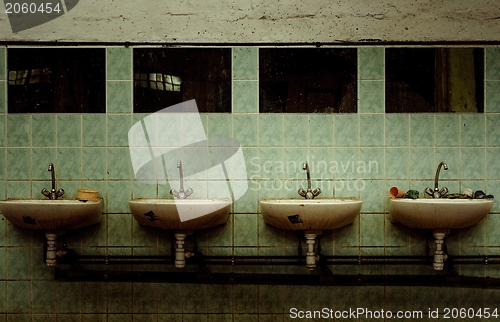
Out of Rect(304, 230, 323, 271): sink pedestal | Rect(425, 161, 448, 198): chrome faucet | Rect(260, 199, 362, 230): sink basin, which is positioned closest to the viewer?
Rect(260, 199, 362, 230): sink basin

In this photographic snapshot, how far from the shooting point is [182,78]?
2.65 meters

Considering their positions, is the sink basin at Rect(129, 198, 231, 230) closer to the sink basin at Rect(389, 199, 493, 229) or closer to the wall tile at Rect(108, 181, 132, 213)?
the wall tile at Rect(108, 181, 132, 213)

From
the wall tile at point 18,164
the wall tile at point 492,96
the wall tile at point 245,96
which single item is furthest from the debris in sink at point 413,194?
the wall tile at point 18,164

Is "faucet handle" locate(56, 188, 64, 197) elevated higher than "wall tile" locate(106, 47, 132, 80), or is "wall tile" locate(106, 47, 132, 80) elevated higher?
"wall tile" locate(106, 47, 132, 80)

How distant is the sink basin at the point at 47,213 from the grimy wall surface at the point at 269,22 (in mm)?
1090

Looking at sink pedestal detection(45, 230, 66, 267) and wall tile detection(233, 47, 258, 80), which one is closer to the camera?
sink pedestal detection(45, 230, 66, 267)

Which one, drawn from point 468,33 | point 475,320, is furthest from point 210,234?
point 468,33

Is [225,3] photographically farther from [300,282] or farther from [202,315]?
[202,315]

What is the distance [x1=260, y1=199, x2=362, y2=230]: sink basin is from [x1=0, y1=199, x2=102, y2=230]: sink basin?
3.46 feet

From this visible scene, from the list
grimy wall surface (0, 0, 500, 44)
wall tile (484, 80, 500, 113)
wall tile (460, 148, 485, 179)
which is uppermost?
grimy wall surface (0, 0, 500, 44)

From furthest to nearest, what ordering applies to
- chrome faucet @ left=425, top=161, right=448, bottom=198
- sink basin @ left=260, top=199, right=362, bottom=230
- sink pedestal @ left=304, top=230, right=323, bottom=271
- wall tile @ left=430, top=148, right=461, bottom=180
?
wall tile @ left=430, top=148, right=461, bottom=180, chrome faucet @ left=425, top=161, right=448, bottom=198, sink pedestal @ left=304, top=230, right=323, bottom=271, sink basin @ left=260, top=199, right=362, bottom=230

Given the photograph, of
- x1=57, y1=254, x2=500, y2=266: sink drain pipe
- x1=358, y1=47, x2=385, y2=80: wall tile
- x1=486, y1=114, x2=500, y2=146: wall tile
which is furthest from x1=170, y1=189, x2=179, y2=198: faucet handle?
x1=486, y1=114, x2=500, y2=146: wall tile

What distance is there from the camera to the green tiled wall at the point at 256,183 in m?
2.62

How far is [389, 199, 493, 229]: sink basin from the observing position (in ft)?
7.23
